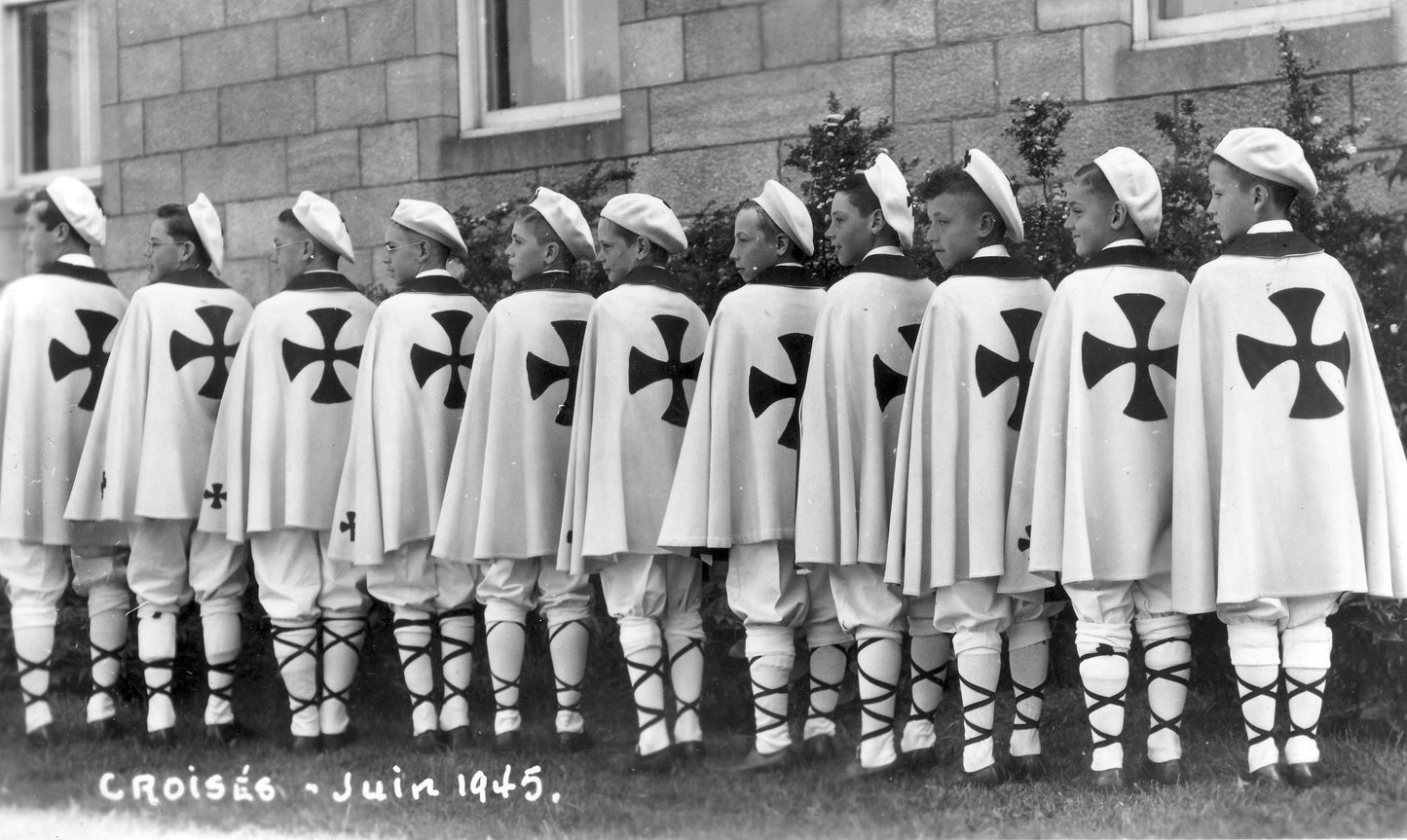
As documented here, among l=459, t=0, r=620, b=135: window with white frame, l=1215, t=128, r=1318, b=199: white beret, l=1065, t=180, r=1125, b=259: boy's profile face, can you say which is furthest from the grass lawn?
l=459, t=0, r=620, b=135: window with white frame

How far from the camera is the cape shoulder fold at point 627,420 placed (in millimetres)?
6066

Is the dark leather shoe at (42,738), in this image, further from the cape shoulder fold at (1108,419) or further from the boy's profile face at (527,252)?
the cape shoulder fold at (1108,419)

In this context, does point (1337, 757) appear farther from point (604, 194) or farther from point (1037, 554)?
point (604, 194)

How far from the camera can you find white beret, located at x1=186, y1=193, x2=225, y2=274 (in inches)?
269

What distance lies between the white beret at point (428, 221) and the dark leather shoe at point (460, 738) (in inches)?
74.1

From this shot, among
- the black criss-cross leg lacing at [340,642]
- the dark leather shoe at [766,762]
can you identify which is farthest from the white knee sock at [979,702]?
the black criss-cross leg lacing at [340,642]

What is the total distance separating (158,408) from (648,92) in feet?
7.52

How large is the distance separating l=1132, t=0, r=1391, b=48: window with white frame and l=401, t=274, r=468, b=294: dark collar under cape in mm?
2723

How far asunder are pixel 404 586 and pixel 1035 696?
244cm

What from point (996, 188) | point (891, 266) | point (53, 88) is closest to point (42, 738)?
point (53, 88)

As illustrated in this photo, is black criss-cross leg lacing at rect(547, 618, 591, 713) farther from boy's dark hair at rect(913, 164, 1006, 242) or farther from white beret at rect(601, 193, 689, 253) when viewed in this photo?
boy's dark hair at rect(913, 164, 1006, 242)

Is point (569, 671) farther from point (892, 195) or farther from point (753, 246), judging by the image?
point (892, 195)

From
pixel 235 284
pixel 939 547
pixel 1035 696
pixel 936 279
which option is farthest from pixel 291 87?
pixel 1035 696

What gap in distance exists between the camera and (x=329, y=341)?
668 cm
